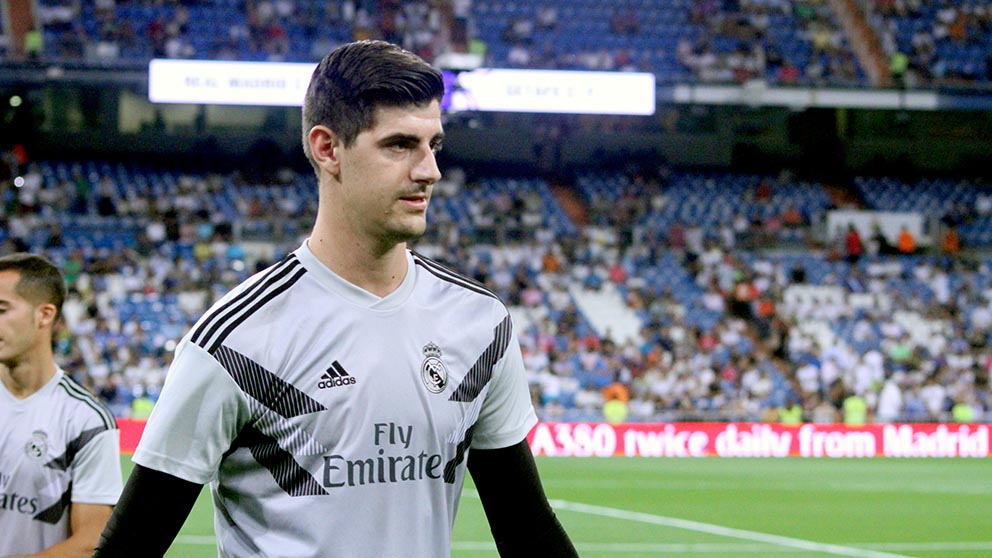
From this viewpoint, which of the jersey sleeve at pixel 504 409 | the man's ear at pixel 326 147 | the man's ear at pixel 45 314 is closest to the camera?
the man's ear at pixel 326 147

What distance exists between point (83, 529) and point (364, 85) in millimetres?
2351

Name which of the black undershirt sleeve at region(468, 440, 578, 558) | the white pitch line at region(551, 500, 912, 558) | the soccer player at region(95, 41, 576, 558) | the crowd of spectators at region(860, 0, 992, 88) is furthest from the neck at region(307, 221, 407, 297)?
the crowd of spectators at region(860, 0, 992, 88)

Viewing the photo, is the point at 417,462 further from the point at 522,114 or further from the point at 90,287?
the point at 522,114

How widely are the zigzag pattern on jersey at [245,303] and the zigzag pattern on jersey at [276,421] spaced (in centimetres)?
3

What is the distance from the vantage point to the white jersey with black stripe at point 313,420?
2605 mm

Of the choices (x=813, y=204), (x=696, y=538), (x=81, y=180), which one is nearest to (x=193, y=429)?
(x=696, y=538)

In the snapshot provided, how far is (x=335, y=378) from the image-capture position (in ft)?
8.68

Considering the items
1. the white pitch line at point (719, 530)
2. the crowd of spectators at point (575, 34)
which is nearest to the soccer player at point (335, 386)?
the white pitch line at point (719, 530)

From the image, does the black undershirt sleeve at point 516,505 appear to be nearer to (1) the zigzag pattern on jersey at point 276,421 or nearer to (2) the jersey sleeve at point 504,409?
(2) the jersey sleeve at point 504,409

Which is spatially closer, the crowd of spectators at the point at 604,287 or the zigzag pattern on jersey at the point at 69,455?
the zigzag pattern on jersey at the point at 69,455

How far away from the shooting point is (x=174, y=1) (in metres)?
30.7

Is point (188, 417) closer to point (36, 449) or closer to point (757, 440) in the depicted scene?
point (36, 449)

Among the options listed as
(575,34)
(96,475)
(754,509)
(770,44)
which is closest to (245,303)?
(96,475)

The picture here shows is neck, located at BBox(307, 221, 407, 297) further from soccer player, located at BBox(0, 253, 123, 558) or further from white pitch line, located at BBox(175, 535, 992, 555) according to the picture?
white pitch line, located at BBox(175, 535, 992, 555)
